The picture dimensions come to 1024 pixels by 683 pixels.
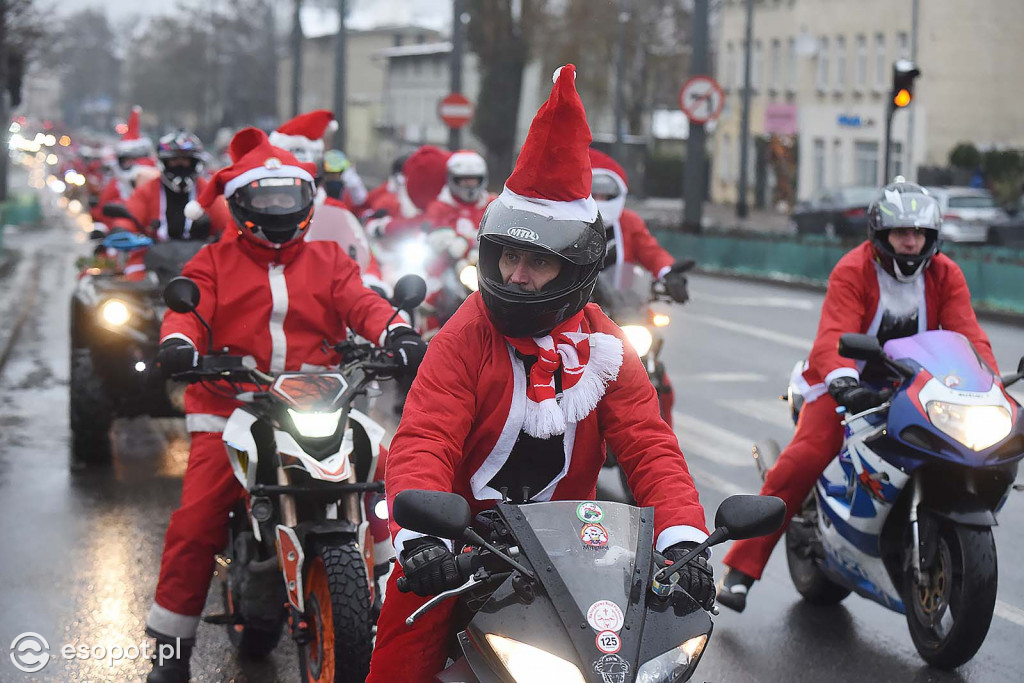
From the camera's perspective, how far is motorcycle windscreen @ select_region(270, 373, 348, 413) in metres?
5.22

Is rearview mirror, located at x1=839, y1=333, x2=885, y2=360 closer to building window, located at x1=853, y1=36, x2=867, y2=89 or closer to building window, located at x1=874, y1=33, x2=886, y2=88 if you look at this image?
building window, located at x1=874, y1=33, x2=886, y2=88

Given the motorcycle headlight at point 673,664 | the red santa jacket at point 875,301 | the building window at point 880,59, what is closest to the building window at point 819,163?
the building window at point 880,59

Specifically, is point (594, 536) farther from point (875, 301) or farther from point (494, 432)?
point (875, 301)

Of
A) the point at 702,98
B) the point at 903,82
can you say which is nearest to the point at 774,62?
the point at 702,98

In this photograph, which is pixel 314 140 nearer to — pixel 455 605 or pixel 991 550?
pixel 991 550

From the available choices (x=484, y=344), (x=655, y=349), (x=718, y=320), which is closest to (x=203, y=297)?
(x=484, y=344)

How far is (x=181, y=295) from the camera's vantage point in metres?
5.46

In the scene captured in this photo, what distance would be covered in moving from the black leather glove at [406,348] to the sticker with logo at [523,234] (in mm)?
1686

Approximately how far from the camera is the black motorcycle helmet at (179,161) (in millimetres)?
10758

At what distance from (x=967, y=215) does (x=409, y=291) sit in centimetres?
3068

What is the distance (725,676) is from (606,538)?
2816 millimetres

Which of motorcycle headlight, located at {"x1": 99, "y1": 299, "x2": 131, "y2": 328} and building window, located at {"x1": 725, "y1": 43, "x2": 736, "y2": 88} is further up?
building window, located at {"x1": 725, "y1": 43, "x2": 736, "y2": 88}

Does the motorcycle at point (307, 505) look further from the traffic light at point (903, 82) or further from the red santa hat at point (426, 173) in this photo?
the traffic light at point (903, 82)

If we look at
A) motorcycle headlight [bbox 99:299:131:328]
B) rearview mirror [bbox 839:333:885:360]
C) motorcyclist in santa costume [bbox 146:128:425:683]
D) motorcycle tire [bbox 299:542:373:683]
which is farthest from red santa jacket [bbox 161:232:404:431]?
motorcycle headlight [bbox 99:299:131:328]
